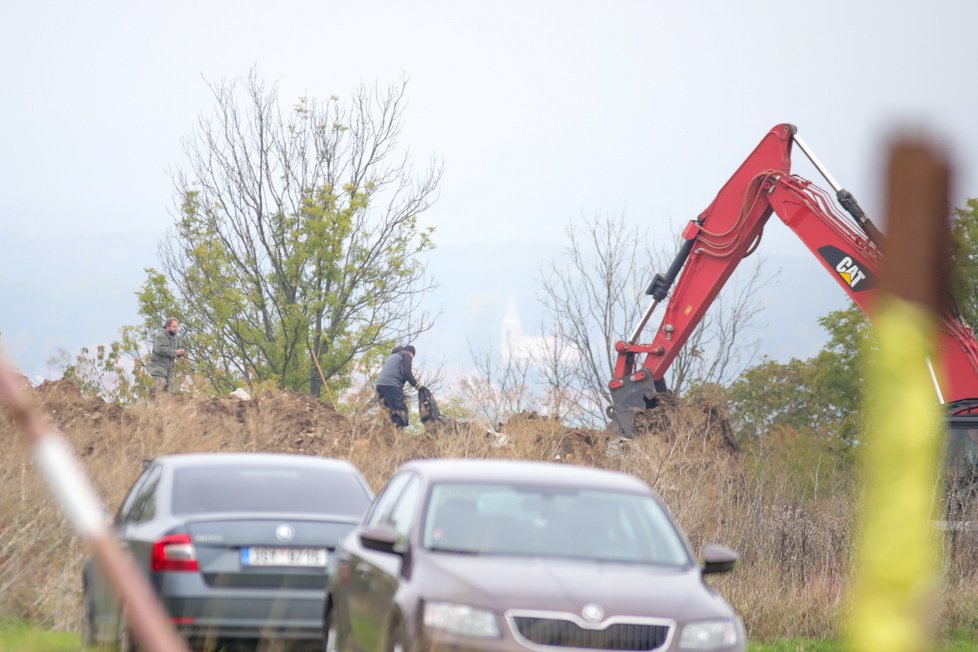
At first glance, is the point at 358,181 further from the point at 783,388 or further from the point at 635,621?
the point at 635,621

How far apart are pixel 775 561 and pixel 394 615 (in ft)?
36.9

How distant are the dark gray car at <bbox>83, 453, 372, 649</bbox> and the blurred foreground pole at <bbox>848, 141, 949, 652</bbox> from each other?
7.83m

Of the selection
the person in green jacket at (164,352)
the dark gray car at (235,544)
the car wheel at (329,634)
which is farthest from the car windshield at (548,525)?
the person in green jacket at (164,352)

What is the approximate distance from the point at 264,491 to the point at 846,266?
1387cm

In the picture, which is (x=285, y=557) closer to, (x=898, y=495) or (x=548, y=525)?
(x=548, y=525)

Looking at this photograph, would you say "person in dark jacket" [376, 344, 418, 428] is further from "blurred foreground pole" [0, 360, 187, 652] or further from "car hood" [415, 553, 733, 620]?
"blurred foreground pole" [0, 360, 187, 652]

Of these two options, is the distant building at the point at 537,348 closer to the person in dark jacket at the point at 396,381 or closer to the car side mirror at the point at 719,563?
the person in dark jacket at the point at 396,381

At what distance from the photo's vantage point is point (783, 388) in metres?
53.4

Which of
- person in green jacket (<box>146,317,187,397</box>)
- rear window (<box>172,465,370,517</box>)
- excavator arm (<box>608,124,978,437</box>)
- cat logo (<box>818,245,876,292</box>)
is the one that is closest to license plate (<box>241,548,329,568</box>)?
rear window (<box>172,465,370,517</box>)

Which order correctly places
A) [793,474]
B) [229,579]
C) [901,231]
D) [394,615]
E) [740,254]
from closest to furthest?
[901,231] → [394,615] → [229,579] → [793,474] → [740,254]

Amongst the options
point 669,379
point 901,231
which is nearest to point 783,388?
point 669,379

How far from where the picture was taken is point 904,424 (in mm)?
833

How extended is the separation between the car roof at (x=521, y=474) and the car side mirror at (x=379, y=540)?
1.97 ft

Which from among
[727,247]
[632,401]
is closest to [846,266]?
[727,247]
